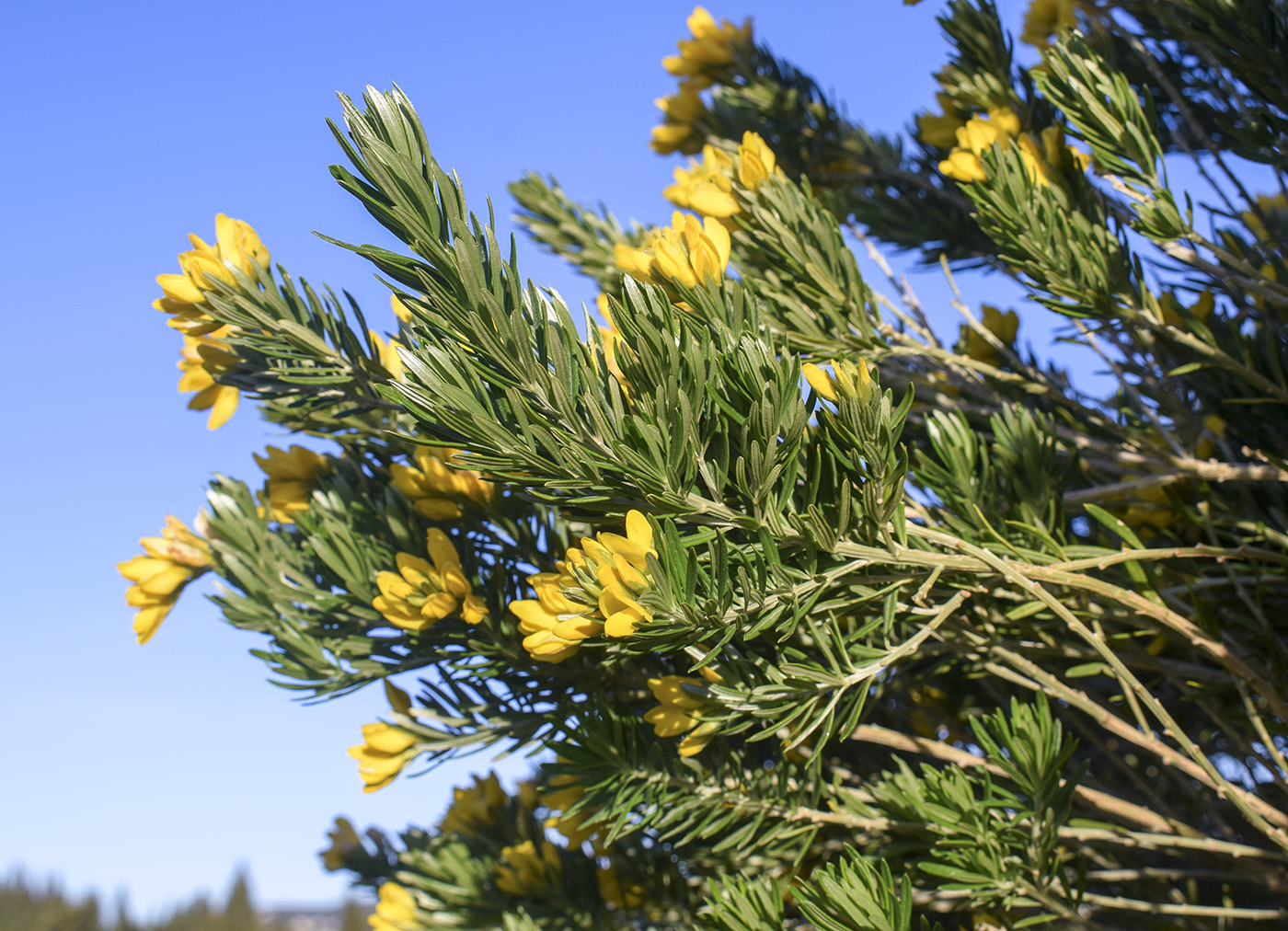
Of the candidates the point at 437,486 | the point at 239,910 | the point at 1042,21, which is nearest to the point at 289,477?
the point at 437,486

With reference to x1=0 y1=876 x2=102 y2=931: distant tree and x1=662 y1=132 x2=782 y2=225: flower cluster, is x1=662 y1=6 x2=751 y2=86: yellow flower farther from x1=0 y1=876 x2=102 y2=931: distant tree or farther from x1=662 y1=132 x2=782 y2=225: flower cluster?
x1=0 y1=876 x2=102 y2=931: distant tree

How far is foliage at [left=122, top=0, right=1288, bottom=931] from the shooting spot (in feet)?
3.02

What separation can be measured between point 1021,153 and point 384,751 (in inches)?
61.4

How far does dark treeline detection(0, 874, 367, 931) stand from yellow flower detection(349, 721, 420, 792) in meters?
22.7

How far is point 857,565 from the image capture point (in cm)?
103

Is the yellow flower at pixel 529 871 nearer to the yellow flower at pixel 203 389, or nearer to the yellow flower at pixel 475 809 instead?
the yellow flower at pixel 475 809

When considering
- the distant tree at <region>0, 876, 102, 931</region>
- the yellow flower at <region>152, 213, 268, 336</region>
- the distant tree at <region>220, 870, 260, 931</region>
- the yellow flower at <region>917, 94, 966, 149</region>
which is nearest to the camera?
the yellow flower at <region>152, 213, 268, 336</region>

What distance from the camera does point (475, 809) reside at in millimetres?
1878

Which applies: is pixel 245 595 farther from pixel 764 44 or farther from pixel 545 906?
pixel 764 44

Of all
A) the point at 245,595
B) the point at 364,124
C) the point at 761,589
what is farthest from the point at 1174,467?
the point at 245,595

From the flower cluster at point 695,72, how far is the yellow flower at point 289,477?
1.58 m

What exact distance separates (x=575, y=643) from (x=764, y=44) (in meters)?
2.11

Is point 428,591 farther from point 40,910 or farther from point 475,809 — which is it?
point 40,910

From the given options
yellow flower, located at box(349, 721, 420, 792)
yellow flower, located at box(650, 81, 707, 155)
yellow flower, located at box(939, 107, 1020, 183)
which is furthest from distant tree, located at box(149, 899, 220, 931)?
yellow flower, located at box(939, 107, 1020, 183)
